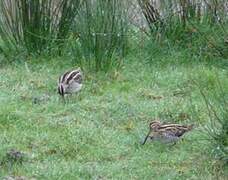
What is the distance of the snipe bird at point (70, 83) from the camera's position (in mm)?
9007

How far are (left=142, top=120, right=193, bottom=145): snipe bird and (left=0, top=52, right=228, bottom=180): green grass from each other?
0.08 metres

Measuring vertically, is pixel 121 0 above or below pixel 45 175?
above

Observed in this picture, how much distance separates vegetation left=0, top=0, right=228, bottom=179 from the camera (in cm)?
707

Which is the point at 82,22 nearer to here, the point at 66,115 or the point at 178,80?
the point at 178,80

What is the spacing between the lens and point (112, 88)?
9.55m

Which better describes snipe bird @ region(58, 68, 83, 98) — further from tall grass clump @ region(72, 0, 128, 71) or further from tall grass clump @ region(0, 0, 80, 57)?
tall grass clump @ region(0, 0, 80, 57)

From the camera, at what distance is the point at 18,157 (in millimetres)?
7117

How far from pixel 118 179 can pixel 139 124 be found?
5.24 feet

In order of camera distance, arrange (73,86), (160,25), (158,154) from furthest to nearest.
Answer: (160,25) → (73,86) → (158,154)

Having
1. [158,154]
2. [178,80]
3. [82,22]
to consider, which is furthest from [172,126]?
[82,22]

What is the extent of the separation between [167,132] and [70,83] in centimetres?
183

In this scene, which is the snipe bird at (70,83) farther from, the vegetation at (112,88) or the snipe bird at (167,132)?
the snipe bird at (167,132)

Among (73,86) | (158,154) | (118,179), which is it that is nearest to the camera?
(118,179)

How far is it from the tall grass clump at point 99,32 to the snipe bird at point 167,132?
251 centimetres
